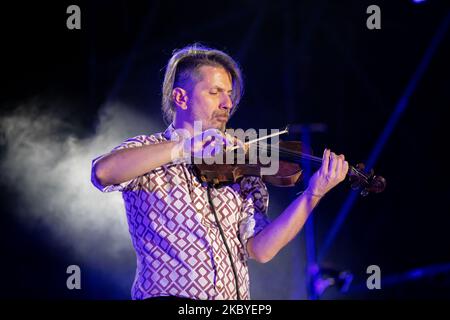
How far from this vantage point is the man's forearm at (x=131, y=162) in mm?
2318

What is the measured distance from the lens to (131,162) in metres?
2.32

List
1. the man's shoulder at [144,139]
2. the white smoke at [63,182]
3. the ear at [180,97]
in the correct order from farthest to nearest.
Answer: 1. the white smoke at [63,182]
2. the ear at [180,97]
3. the man's shoulder at [144,139]

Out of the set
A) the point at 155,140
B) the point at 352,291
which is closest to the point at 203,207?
the point at 155,140

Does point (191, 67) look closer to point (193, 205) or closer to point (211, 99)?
point (211, 99)

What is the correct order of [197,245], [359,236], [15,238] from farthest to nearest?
[359,236] < [15,238] < [197,245]

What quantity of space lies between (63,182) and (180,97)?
2388mm

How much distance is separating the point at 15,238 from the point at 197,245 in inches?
112

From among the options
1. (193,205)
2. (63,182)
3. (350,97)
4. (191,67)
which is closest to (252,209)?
(193,205)

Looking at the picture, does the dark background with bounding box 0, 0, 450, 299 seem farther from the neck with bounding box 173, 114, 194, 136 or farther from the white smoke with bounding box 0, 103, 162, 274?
the neck with bounding box 173, 114, 194, 136

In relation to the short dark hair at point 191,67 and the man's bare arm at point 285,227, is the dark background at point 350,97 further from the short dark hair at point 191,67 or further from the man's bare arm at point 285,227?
the man's bare arm at point 285,227

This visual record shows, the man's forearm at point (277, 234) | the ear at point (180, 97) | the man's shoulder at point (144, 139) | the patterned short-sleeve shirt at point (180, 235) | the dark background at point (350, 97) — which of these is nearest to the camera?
the patterned short-sleeve shirt at point (180, 235)

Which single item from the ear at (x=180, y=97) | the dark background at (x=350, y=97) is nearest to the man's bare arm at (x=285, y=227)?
the ear at (x=180, y=97)

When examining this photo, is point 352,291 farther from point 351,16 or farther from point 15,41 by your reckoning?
point 15,41
